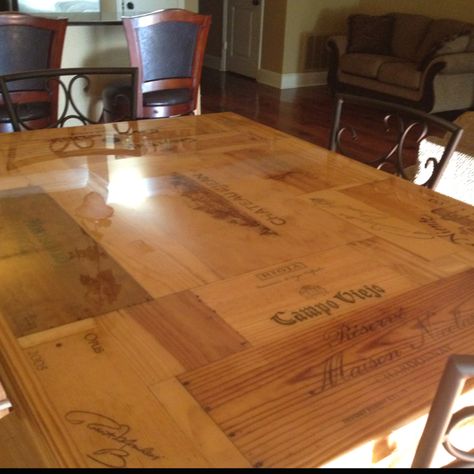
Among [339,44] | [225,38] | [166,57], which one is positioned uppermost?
[166,57]

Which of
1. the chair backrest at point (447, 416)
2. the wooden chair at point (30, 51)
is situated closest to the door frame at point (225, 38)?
the wooden chair at point (30, 51)

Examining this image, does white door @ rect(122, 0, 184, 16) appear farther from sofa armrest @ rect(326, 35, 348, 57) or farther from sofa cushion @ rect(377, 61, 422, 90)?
sofa cushion @ rect(377, 61, 422, 90)

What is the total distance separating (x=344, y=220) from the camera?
1.17 metres

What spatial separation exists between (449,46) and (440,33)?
1.61 ft

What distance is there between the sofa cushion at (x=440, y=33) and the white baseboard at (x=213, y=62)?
2778 mm

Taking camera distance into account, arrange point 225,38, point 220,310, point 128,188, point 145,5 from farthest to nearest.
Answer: point 225,38, point 145,5, point 128,188, point 220,310

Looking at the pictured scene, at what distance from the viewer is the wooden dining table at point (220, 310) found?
63 cm

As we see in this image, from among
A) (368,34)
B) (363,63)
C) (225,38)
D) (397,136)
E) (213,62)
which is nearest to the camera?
(397,136)

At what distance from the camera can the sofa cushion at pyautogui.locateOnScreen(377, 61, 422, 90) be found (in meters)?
5.50

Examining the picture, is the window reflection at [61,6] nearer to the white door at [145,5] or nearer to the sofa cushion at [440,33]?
the white door at [145,5]

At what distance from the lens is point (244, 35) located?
714cm

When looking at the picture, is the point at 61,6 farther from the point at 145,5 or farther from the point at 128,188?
the point at 128,188

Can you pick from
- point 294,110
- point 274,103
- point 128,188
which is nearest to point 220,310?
point 128,188

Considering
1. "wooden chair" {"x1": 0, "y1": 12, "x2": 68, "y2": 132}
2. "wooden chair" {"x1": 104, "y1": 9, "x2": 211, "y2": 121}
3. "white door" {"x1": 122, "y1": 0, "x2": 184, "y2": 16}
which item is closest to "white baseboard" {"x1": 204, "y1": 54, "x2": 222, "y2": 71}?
"white door" {"x1": 122, "y1": 0, "x2": 184, "y2": 16}
